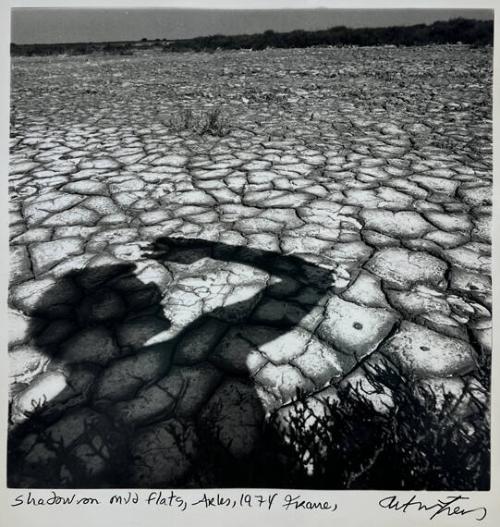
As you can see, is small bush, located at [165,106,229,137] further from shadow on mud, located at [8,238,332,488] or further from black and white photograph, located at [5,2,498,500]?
shadow on mud, located at [8,238,332,488]

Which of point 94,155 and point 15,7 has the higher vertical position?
point 15,7

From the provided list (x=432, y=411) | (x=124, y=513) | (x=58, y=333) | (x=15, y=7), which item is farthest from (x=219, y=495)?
(x=15, y=7)

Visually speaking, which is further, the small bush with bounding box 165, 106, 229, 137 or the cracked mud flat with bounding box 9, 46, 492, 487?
the small bush with bounding box 165, 106, 229, 137

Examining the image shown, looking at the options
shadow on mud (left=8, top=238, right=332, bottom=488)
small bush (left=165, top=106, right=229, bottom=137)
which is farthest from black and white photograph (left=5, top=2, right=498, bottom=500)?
small bush (left=165, top=106, right=229, bottom=137)

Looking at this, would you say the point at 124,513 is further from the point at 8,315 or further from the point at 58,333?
the point at 8,315
